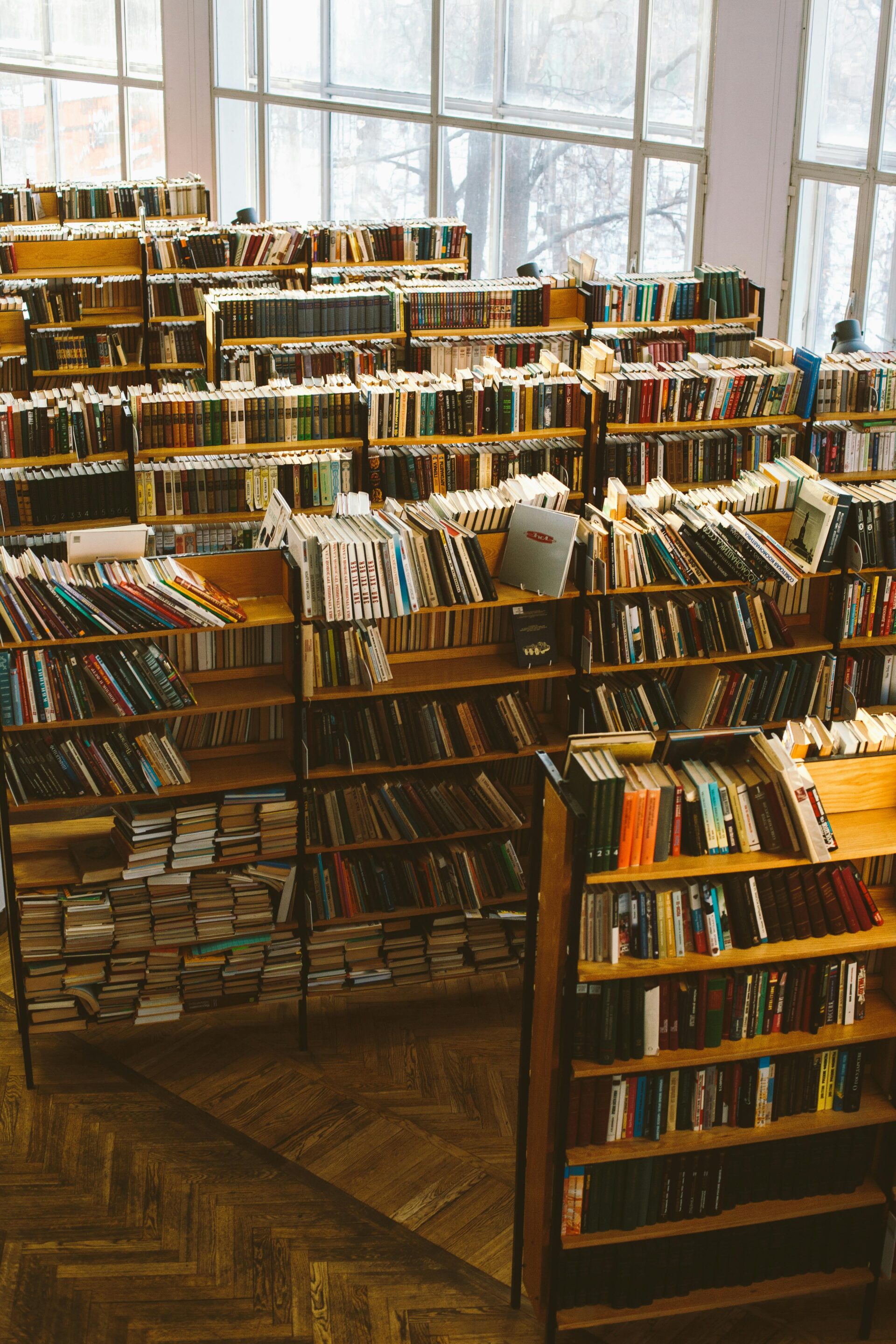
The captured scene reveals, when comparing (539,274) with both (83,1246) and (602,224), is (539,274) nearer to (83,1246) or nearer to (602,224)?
(602,224)

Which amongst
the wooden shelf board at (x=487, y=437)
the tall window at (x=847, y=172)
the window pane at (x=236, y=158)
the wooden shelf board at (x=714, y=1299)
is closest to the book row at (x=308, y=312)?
the wooden shelf board at (x=487, y=437)

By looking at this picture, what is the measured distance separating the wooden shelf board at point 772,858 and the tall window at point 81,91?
14266 millimetres

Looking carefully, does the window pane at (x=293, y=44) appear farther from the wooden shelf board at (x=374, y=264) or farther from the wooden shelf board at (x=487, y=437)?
the wooden shelf board at (x=487, y=437)

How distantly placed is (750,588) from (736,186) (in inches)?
266

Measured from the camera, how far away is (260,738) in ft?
16.4

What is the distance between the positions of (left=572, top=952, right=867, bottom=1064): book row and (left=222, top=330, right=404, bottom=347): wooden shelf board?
5.71 m

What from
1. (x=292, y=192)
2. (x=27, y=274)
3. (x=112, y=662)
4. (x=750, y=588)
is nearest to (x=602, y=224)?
(x=292, y=192)

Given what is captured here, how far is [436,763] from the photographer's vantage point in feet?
16.1

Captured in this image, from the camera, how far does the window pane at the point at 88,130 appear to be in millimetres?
15375

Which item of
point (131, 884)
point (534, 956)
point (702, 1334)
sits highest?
point (534, 956)

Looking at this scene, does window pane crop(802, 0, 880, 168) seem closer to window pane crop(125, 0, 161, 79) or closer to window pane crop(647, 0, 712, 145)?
window pane crop(647, 0, 712, 145)

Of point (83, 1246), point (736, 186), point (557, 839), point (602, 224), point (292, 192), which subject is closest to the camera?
point (557, 839)

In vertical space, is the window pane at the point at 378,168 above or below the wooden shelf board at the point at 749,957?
above

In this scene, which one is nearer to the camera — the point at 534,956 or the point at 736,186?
the point at 534,956
